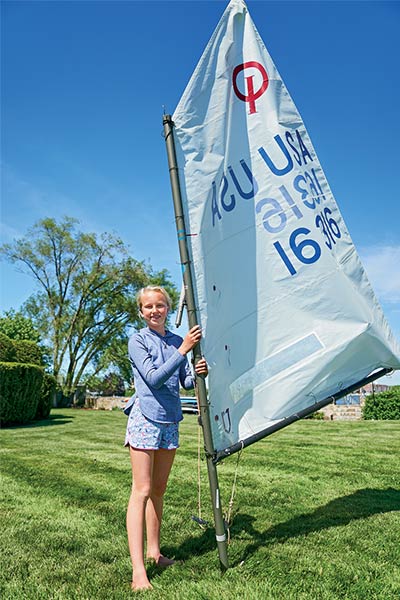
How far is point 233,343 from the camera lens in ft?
10.4

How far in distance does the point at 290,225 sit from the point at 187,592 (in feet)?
7.70

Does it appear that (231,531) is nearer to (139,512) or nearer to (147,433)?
(139,512)

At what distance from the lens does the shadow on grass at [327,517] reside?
3.53m

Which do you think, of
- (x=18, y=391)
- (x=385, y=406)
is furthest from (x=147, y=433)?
(x=385, y=406)

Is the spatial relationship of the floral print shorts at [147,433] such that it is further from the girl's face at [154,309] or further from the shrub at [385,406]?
the shrub at [385,406]

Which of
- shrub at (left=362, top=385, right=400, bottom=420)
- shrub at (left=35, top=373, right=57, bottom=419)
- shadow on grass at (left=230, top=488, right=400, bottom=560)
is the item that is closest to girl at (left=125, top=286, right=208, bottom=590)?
shadow on grass at (left=230, top=488, right=400, bottom=560)

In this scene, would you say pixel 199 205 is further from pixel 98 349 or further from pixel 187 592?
pixel 98 349

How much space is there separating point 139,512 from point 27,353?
1239 cm

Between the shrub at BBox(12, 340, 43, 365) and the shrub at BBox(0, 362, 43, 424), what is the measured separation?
0.50 metres

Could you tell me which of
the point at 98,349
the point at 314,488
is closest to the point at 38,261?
the point at 98,349

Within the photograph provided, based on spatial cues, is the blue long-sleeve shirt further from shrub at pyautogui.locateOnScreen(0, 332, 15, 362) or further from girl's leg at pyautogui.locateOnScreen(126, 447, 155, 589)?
shrub at pyautogui.locateOnScreen(0, 332, 15, 362)

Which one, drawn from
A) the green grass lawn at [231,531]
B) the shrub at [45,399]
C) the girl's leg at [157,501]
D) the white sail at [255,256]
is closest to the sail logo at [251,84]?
the white sail at [255,256]

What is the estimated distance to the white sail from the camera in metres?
3.11

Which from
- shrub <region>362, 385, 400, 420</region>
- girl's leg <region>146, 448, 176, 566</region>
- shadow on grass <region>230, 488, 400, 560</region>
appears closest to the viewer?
girl's leg <region>146, 448, 176, 566</region>
